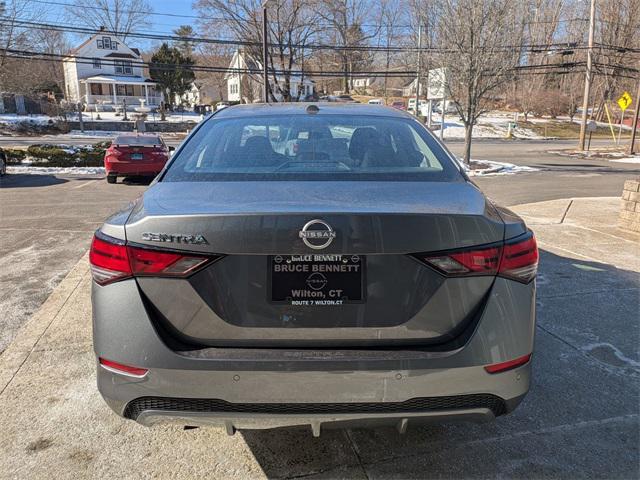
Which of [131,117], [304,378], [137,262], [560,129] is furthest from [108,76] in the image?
[304,378]

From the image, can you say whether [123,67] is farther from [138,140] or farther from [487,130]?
[138,140]

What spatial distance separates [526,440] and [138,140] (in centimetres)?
1379

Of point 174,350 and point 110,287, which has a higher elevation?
point 110,287

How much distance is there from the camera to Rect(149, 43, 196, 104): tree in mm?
52656

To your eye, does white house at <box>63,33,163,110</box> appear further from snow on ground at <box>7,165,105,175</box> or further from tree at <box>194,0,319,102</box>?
snow on ground at <box>7,165,105,175</box>

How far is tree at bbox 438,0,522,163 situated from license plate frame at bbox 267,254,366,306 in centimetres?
1788

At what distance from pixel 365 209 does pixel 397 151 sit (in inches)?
41.4

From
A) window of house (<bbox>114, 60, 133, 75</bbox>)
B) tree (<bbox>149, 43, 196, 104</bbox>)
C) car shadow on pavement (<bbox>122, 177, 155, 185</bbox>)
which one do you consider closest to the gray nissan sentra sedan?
car shadow on pavement (<bbox>122, 177, 155, 185</bbox>)

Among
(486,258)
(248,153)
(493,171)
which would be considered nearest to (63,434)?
(248,153)

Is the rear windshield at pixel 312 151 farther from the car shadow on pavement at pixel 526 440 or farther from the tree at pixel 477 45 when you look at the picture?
the tree at pixel 477 45

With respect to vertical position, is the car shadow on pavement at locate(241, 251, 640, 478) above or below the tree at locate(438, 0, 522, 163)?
below

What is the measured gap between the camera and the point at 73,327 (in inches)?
157

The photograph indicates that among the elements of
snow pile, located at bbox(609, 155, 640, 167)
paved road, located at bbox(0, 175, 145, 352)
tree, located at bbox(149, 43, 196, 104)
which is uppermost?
tree, located at bbox(149, 43, 196, 104)

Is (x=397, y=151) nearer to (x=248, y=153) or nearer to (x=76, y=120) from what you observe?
(x=248, y=153)
